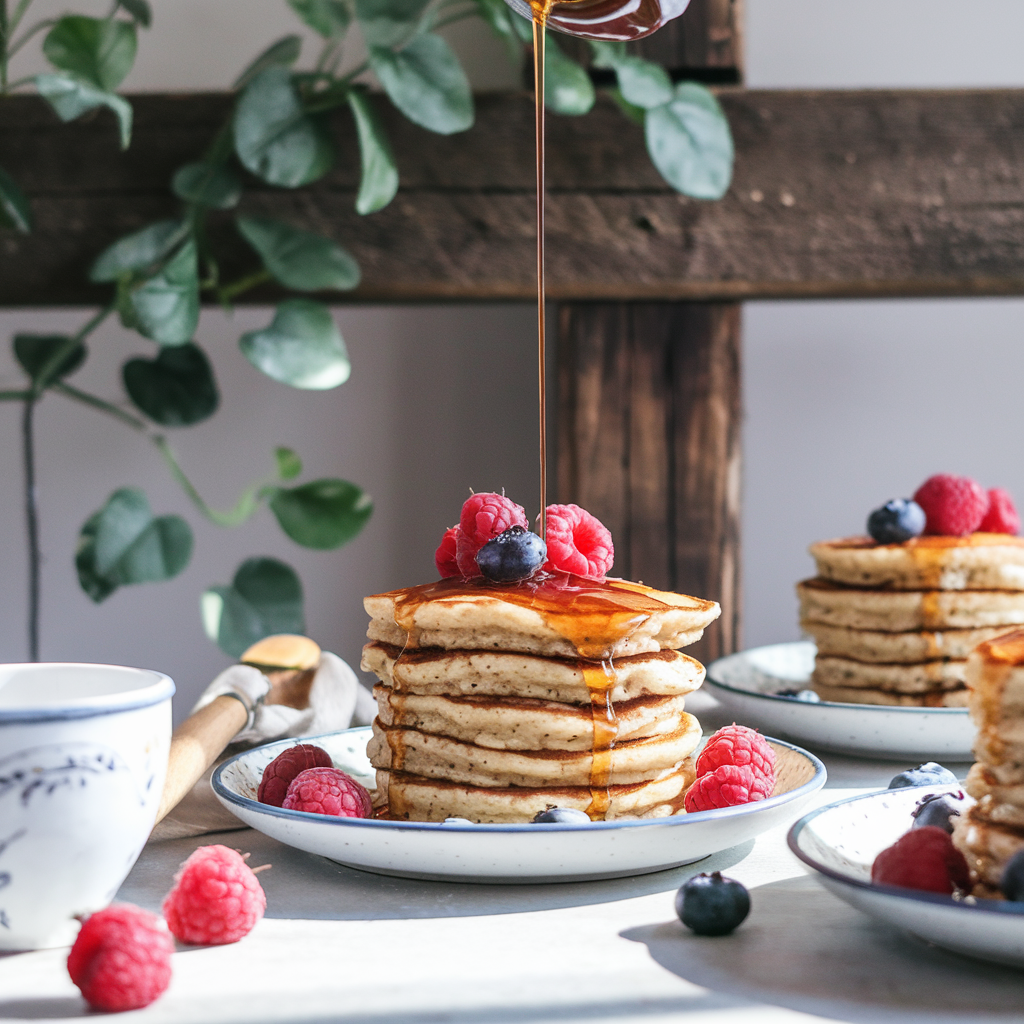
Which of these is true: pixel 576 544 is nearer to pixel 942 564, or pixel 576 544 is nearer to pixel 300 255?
pixel 942 564

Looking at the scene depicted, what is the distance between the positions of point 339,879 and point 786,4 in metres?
2.79

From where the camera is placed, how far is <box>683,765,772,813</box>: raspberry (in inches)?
41.1

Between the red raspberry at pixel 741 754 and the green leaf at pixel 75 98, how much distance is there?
152 centimetres

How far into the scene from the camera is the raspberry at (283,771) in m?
1.11

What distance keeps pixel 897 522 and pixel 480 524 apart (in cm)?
76

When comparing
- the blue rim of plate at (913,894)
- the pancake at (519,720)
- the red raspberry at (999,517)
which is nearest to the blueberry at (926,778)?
the pancake at (519,720)

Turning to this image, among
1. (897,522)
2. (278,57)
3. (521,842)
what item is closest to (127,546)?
(278,57)

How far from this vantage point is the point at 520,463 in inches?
123

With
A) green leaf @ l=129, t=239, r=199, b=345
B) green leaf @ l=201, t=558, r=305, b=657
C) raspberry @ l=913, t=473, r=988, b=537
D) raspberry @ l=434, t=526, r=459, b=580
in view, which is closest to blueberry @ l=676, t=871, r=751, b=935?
raspberry @ l=434, t=526, r=459, b=580

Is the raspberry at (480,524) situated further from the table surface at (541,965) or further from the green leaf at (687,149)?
the green leaf at (687,149)

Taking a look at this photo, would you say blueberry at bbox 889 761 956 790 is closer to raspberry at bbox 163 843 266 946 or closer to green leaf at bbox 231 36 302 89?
raspberry at bbox 163 843 266 946

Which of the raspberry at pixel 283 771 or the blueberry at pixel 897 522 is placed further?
the blueberry at pixel 897 522

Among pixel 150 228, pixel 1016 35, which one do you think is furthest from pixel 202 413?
pixel 1016 35

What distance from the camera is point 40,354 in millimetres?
2617
